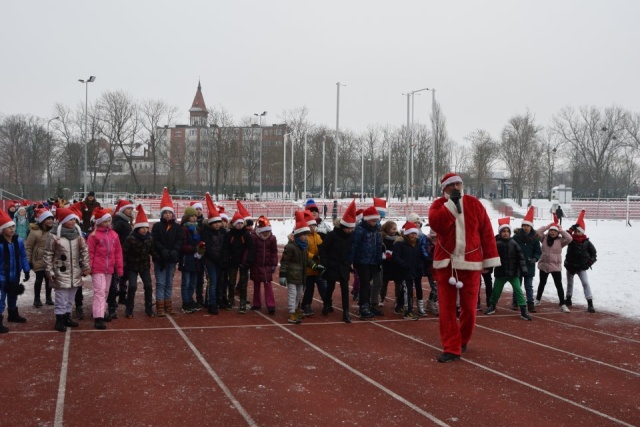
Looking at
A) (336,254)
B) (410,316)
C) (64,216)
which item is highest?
(64,216)

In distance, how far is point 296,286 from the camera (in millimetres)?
11062

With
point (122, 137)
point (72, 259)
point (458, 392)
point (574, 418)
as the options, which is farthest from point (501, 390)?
point (122, 137)

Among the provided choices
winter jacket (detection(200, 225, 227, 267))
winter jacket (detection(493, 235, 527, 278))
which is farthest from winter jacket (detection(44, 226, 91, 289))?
winter jacket (detection(493, 235, 527, 278))

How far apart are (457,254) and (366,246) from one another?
2922 millimetres

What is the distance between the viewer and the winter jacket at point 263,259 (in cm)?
1125

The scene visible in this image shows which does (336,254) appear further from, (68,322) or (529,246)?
(68,322)

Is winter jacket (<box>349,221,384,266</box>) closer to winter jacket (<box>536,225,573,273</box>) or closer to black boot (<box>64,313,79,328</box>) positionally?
winter jacket (<box>536,225,573,273</box>)

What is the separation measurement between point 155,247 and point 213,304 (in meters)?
1.50

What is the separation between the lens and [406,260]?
11102 millimetres

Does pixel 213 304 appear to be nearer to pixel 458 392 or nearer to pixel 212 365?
pixel 212 365

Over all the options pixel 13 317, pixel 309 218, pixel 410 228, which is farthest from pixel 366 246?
pixel 13 317

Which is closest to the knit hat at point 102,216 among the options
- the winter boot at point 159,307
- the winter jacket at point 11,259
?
the winter jacket at point 11,259

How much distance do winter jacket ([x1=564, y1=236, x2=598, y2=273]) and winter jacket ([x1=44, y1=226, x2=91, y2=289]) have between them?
9.28 metres

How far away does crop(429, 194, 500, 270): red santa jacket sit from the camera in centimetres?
820
